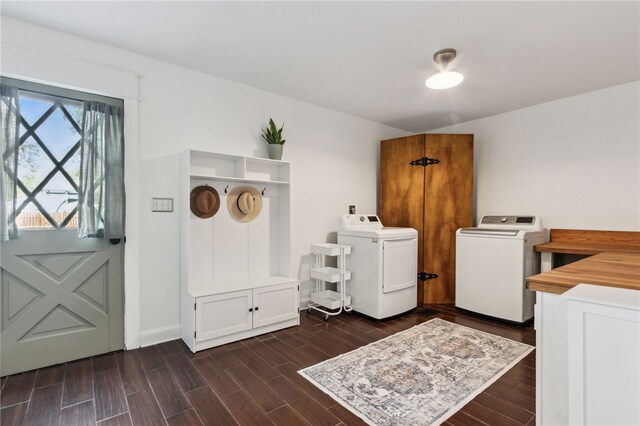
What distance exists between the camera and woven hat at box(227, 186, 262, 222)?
123 inches

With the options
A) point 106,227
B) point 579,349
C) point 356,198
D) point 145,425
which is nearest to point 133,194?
point 106,227

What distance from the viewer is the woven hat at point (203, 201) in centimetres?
288

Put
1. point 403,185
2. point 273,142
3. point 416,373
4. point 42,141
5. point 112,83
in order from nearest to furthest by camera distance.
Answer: point 416,373, point 42,141, point 112,83, point 273,142, point 403,185

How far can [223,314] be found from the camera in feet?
8.76

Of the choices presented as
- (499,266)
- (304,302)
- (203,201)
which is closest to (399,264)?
(499,266)

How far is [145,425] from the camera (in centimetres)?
167

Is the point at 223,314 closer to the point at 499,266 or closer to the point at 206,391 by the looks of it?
the point at 206,391

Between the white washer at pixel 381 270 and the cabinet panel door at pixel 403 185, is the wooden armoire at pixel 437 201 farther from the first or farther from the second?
the white washer at pixel 381 270

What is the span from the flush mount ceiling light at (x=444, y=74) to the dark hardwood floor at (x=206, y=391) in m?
2.31

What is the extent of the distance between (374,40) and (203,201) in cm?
201

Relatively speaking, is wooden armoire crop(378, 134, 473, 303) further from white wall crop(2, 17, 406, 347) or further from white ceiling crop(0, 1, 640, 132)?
white wall crop(2, 17, 406, 347)

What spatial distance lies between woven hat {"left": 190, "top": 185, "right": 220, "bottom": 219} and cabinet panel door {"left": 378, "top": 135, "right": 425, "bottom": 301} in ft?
7.84

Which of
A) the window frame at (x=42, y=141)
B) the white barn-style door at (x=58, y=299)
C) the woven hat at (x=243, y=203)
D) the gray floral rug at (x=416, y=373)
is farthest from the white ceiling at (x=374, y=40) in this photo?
the gray floral rug at (x=416, y=373)

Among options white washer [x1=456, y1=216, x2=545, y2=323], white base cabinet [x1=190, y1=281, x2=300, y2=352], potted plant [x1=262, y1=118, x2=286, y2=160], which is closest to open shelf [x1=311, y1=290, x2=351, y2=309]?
white base cabinet [x1=190, y1=281, x2=300, y2=352]
